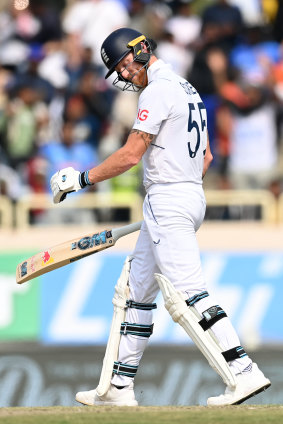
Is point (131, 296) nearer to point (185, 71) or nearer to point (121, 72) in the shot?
point (121, 72)

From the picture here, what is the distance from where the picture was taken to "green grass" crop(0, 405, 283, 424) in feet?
14.6

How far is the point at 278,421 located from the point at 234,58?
21.4 ft

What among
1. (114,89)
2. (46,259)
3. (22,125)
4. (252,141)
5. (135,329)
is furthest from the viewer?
(114,89)

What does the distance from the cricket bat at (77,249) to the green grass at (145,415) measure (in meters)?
0.82

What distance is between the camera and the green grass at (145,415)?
4.44 m

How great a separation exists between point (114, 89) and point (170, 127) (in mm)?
5345

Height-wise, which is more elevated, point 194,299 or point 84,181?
point 84,181

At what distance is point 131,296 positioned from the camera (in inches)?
209

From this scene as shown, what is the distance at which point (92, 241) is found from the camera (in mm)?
5367

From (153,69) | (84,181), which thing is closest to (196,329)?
(84,181)

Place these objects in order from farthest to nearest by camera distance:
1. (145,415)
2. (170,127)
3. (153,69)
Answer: (153,69)
(170,127)
(145,415)

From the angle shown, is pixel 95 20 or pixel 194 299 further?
pixel 95 20

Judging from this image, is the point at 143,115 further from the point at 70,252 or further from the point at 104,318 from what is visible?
the point at 104,318

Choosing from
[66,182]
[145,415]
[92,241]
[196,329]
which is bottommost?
[145,415]
